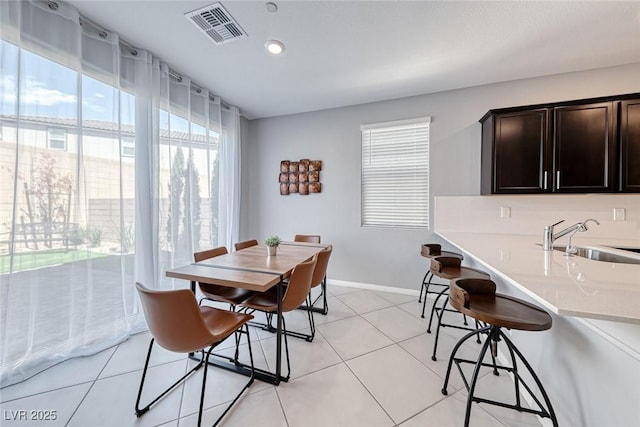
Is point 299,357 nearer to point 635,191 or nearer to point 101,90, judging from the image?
point 101,90

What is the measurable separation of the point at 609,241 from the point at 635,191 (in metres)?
0.52

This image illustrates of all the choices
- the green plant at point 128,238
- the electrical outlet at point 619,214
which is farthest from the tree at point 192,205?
the electrical outlet at point 619,214

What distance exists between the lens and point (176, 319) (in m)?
1.25

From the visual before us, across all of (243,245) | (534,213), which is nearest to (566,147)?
(534,213)

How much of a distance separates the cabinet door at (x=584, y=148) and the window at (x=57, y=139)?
Result: 4432 mm

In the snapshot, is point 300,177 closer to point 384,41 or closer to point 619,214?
point 384,41

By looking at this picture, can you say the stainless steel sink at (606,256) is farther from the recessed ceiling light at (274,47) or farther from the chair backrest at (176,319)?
the recessed ceiling light at (274,47)

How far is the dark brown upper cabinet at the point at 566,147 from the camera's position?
2.22 m

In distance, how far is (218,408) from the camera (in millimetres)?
1473

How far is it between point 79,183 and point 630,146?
488 centimetres

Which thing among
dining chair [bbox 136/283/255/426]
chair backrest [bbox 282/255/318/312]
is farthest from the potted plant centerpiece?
dining chair [bbox 136/283/255/426]

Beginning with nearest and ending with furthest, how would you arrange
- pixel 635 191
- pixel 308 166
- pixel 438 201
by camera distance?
pixel 635 191, pixel 438 201, pixel 308 166

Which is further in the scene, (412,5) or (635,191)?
(635,191)

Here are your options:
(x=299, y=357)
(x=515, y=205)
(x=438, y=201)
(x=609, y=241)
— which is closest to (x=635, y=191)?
(x=609, y=241)
